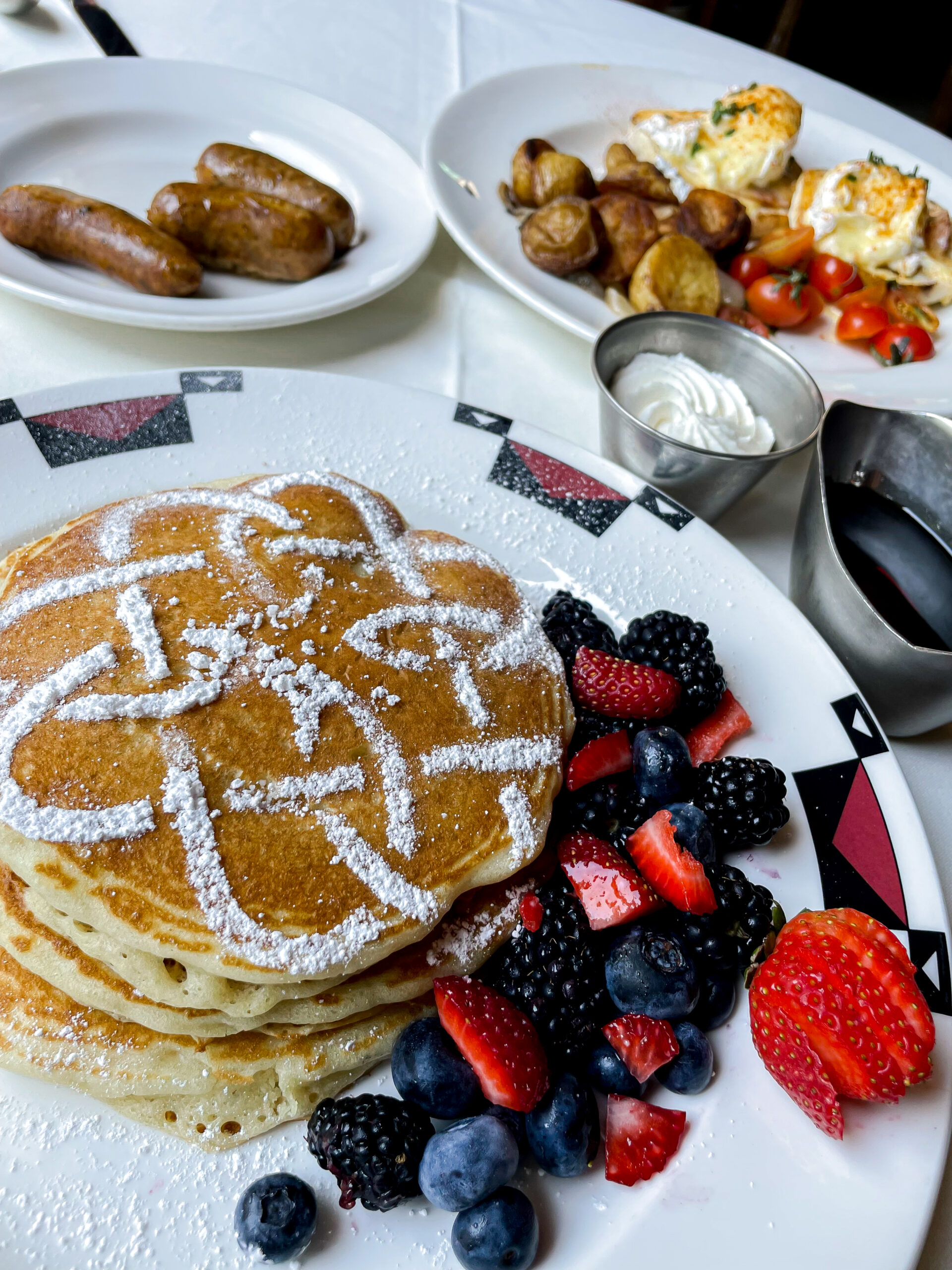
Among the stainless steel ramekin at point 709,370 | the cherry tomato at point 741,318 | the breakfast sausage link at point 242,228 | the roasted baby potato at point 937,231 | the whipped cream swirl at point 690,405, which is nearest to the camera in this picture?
the stainless steel ramekin at point 709,370

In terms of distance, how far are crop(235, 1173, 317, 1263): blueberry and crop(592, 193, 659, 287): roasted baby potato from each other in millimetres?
2097

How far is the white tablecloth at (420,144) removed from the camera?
74.8 inches

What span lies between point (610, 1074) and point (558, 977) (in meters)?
0.13

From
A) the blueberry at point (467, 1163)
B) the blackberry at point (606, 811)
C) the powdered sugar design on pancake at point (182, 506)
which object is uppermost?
the powdered sugar design on pancake at point (182, 506)

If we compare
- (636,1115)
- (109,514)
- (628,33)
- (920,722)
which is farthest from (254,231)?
(628,33)

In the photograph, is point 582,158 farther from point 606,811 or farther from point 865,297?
point 606,811

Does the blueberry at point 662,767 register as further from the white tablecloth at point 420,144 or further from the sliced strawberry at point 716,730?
the white tablecloth at point 420,144

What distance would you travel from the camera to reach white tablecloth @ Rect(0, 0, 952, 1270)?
74.8 inches

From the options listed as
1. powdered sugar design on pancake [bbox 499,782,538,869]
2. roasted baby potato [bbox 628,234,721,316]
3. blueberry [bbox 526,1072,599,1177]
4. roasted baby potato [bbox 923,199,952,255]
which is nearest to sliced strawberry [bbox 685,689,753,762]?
powdered sugar design on pancake [bbox 499,782,538,869]

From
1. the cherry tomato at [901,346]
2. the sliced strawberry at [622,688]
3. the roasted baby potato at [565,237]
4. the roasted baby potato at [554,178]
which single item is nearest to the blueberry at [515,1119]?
the sliced strawberry at [622,688]

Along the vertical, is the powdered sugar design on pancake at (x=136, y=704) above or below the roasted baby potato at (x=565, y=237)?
below

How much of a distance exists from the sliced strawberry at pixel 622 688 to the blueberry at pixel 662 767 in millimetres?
62

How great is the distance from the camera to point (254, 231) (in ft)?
6.67

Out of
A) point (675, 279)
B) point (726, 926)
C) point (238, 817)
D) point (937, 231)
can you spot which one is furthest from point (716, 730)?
point (937, 231)
